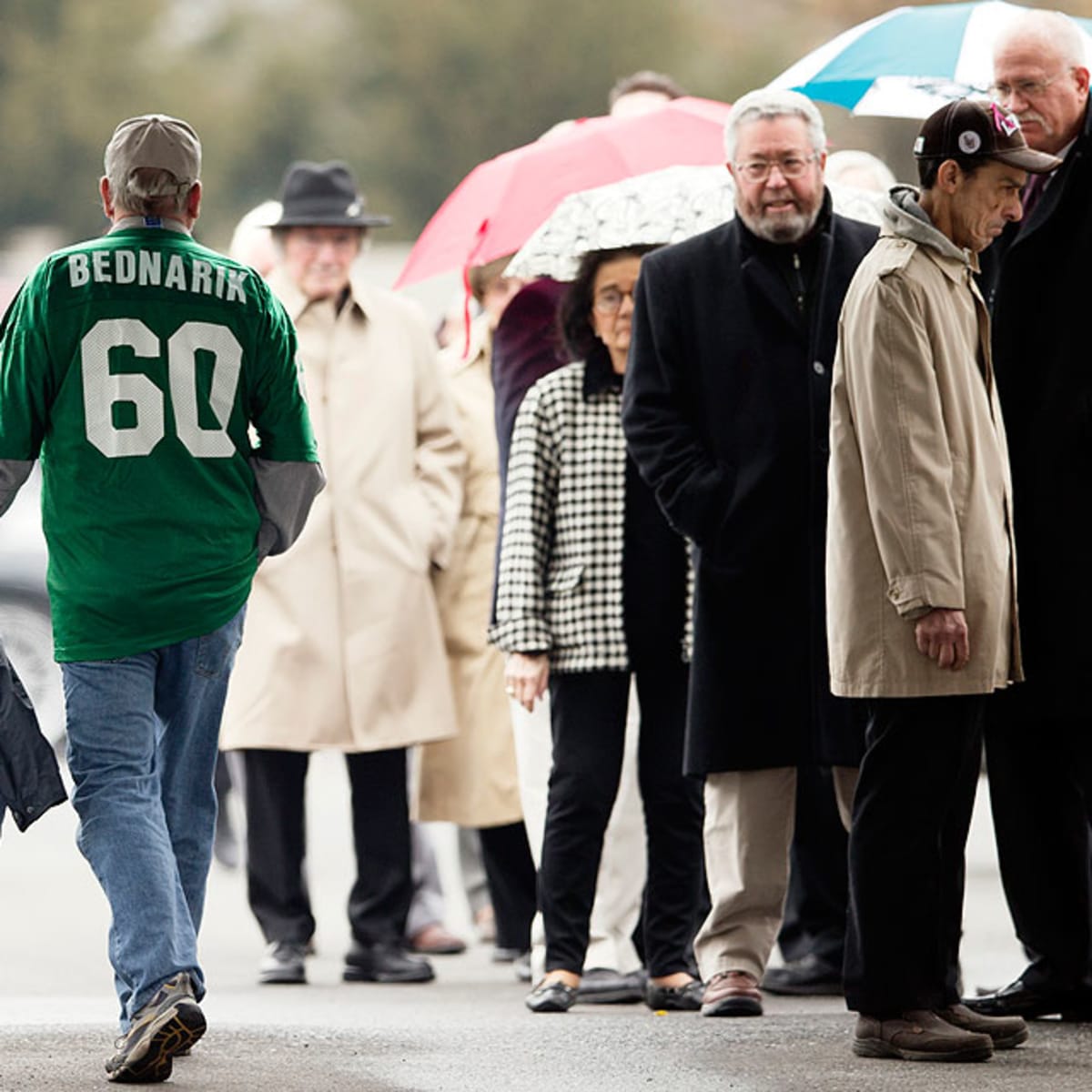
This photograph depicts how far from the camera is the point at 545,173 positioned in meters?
8.95

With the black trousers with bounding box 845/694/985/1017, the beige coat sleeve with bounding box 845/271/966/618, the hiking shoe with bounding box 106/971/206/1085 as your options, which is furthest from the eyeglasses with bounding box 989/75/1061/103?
the hiking shoe with bounding box 106/971/206/1085

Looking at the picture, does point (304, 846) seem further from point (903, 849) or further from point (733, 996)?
point (903, 849)

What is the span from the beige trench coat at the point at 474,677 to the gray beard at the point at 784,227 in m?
2.08

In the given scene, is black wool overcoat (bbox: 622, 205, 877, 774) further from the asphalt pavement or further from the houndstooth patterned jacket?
the asphalt pavement

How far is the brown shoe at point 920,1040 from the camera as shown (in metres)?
6.37

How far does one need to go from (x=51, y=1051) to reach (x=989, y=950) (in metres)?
3.91

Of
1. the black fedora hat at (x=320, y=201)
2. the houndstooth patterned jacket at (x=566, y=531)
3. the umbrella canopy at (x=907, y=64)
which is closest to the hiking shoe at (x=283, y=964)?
the houndstooth patterned jacket at (x=566, y=531)

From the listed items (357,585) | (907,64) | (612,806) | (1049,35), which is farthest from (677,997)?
(907,64)

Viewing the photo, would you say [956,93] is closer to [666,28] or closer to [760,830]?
[760,830]

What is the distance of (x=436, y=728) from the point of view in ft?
29.6

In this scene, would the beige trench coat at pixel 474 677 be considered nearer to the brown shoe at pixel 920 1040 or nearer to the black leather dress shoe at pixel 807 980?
the black leather dress shoe at pixel 807 980

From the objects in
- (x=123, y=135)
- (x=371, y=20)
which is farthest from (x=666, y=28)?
(x=123, y=135)

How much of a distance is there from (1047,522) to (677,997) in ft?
5.22

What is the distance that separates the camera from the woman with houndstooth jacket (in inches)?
305
